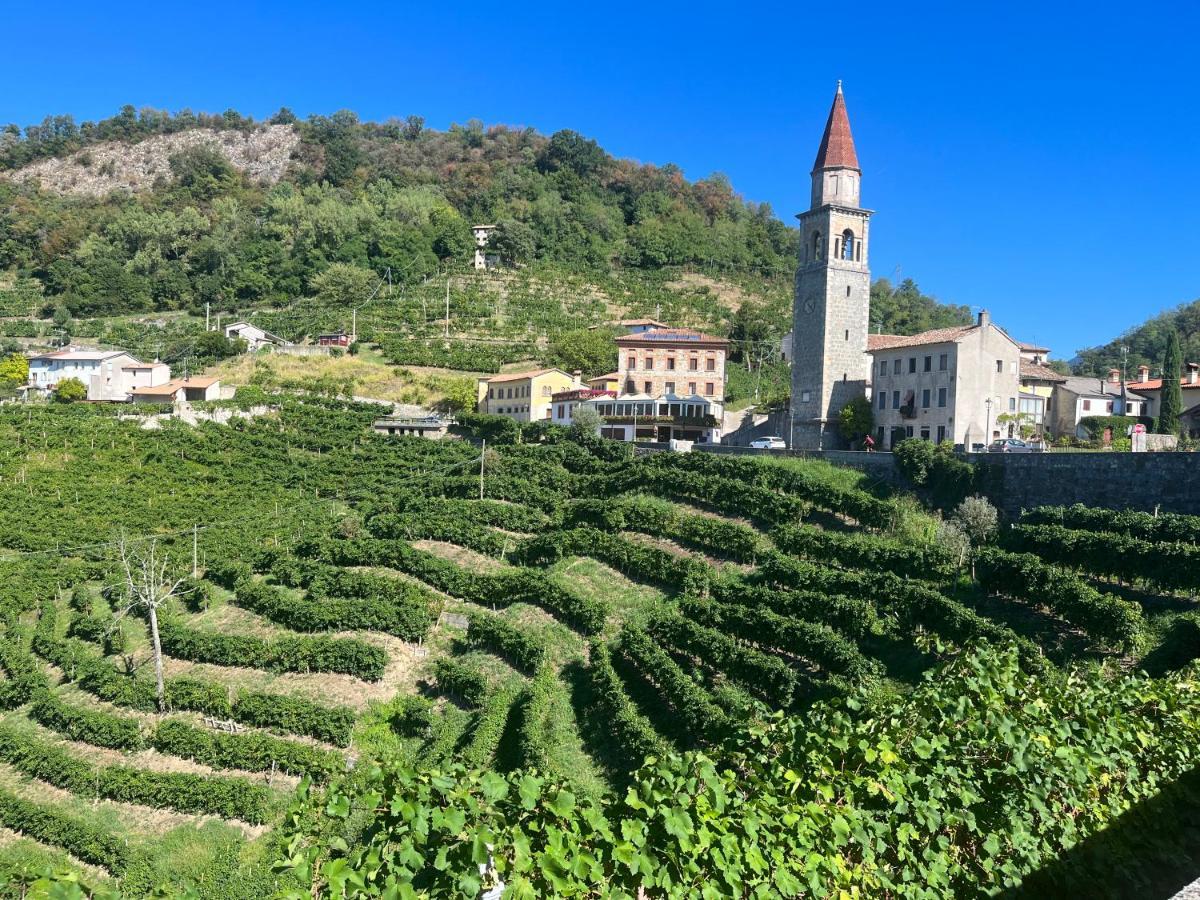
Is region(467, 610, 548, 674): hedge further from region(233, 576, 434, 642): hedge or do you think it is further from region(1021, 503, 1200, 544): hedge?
region(1021, 503, 1200, 544): hedge

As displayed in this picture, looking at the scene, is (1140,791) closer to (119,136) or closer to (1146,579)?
(1146,579)

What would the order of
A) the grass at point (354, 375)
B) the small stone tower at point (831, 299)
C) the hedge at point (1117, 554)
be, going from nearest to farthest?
1. the hedge at point (1117, 554)
2. the small stone tower at point (831, 299)
3. the grass at point (354, 375)

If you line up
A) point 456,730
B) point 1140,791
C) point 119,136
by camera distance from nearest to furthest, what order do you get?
point 1140,791, point 456,730, point 119,136

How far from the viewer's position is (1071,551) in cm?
2397

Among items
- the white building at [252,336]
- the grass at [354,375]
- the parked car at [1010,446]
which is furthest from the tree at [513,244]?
the parked car at [1010,446]

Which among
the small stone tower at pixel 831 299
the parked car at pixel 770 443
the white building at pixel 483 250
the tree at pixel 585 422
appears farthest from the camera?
the white building at pixel 483 250

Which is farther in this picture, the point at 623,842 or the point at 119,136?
the point at 119,136

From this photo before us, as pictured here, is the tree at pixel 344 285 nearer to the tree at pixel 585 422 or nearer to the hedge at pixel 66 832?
the tree at pixel 585 422

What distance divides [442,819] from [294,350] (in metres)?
65.8

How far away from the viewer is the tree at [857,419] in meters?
41.5

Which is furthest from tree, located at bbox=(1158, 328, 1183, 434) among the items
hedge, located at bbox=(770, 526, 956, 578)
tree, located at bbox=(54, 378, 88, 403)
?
tree, located at bbox=(54, 378, 88, 403)

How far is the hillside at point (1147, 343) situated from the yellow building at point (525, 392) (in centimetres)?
5973

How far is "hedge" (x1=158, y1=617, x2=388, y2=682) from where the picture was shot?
2344 centimetres

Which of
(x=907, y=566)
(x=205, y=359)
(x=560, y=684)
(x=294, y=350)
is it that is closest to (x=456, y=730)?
(x=560, y=684)
